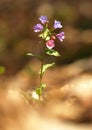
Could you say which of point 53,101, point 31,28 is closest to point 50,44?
point 53,101

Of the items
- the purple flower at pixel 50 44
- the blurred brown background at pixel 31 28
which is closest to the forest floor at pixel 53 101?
the blurred brown background at pixel 31 28

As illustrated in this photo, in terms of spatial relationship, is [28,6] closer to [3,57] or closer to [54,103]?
[3,57]

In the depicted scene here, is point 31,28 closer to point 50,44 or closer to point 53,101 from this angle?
point 50,44

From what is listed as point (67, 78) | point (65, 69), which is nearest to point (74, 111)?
point (67, 78)

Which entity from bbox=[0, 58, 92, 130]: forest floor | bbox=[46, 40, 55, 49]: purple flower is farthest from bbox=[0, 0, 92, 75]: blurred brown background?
bbox=[46, 40, 55, 49]: purple flower

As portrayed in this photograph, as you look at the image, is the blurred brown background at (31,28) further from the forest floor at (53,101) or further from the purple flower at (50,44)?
the purple flower at (50,44)

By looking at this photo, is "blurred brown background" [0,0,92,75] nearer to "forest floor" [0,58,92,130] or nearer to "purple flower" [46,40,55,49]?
"forest floor" [0,58,92,130]

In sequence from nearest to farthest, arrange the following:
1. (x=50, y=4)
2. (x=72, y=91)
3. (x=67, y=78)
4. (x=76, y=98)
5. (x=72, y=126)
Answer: (x=72, y=126) → (x=76, y=98) → (x=72, y=91) → (x=67, y=78) → (x=50, y=4)

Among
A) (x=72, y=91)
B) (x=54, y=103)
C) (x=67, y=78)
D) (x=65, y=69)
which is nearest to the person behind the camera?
(x=54, y=103)
